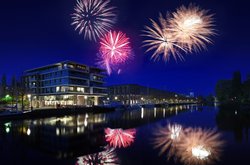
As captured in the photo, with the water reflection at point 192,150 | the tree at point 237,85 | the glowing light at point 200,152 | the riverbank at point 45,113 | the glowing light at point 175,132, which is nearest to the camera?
the water reflection at point 192,150

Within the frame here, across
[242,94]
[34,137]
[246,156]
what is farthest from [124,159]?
[242,94]

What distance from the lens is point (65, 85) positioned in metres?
78.1

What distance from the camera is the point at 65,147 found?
17.0m

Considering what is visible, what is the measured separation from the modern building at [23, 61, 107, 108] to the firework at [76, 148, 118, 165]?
2591 inches

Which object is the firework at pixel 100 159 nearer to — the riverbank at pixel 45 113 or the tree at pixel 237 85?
the riverbank at pixel 45 113

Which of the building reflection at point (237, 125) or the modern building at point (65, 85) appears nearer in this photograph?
the building reflection at point (237, 125)

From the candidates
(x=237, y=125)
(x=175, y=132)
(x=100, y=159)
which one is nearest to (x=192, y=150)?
(x=100, y=159)

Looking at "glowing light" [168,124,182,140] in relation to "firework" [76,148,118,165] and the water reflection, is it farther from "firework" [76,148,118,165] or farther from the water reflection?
"firework" [76,148,118,165]

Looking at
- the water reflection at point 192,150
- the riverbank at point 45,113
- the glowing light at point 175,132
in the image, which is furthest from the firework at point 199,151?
the riverbank at point 45,113

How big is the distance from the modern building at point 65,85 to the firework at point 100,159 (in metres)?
65.8

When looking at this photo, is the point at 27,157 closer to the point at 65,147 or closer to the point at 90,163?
the point at 65,147

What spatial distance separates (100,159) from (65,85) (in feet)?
225

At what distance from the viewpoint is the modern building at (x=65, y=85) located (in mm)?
78625

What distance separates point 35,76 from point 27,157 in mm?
84173
